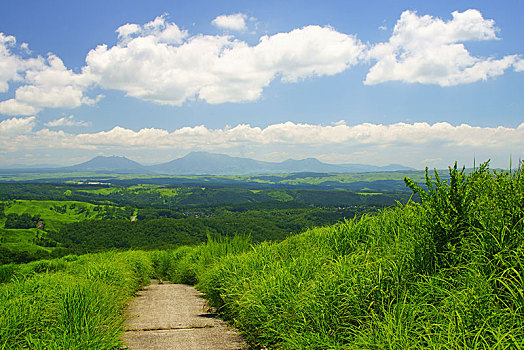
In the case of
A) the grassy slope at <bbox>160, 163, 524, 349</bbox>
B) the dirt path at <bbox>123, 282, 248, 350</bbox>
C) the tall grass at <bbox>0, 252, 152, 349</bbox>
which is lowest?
the dirt path at <bbox>123, 282, 248, 350</bbox>

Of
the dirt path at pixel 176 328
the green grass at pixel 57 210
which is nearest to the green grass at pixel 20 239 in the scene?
the green grass at pixel 57 210

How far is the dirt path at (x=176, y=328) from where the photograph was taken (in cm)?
436

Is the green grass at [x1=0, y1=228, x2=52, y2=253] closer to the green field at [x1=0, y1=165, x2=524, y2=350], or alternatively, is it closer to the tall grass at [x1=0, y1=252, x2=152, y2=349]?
the tall grass at [x1=0, y1=252, x2=152, y2=349]

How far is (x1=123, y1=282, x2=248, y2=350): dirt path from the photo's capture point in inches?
172

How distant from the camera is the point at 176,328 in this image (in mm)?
5133

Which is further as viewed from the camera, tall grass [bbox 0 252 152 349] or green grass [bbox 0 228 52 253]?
green grass [bbox 0 228 52 253]

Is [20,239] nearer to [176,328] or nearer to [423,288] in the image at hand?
[176,328]

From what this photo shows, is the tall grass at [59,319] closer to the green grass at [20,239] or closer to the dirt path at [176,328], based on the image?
the dirt path at [176,328]

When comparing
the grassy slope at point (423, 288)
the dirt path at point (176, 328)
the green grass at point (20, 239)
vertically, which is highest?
the grassy slope at point (423, 288)

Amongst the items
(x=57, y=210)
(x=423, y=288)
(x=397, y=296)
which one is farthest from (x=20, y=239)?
(x=423, y=288)

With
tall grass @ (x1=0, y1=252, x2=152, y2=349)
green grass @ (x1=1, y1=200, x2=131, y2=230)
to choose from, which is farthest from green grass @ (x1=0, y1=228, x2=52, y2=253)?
tall grass @ (x1=0, y1=252, x2=152, y2=349)

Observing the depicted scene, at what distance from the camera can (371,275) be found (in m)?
3.92

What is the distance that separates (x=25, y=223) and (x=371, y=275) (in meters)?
139

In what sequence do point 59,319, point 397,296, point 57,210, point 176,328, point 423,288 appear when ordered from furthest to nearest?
point 57,210 → point 176,328 → point 59,319 → point 423,288 → point 397,296
